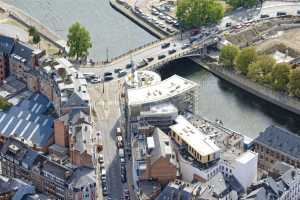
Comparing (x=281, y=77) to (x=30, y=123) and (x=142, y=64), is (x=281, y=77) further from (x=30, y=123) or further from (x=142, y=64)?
(x=30, y=123)

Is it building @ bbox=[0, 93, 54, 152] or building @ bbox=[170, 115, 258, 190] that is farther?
building @ bbox=[0, 93, 54, 152]

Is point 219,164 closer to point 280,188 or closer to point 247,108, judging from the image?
point 280,188

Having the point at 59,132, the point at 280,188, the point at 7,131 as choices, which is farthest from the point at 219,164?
the point at 7,131

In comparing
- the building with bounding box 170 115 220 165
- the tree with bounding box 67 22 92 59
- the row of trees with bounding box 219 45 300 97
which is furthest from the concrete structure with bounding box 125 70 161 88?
the row of trees with bounding box 219 45 300 97

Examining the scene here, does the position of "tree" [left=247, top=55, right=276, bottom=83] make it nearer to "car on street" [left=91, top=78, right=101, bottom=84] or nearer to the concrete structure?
the concrete structure

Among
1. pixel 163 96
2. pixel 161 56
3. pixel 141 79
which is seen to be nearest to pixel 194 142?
pixel 163 96

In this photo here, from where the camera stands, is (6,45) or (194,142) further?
(6,45)

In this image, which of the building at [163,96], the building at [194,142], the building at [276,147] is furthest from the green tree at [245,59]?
the building at [194,142]
